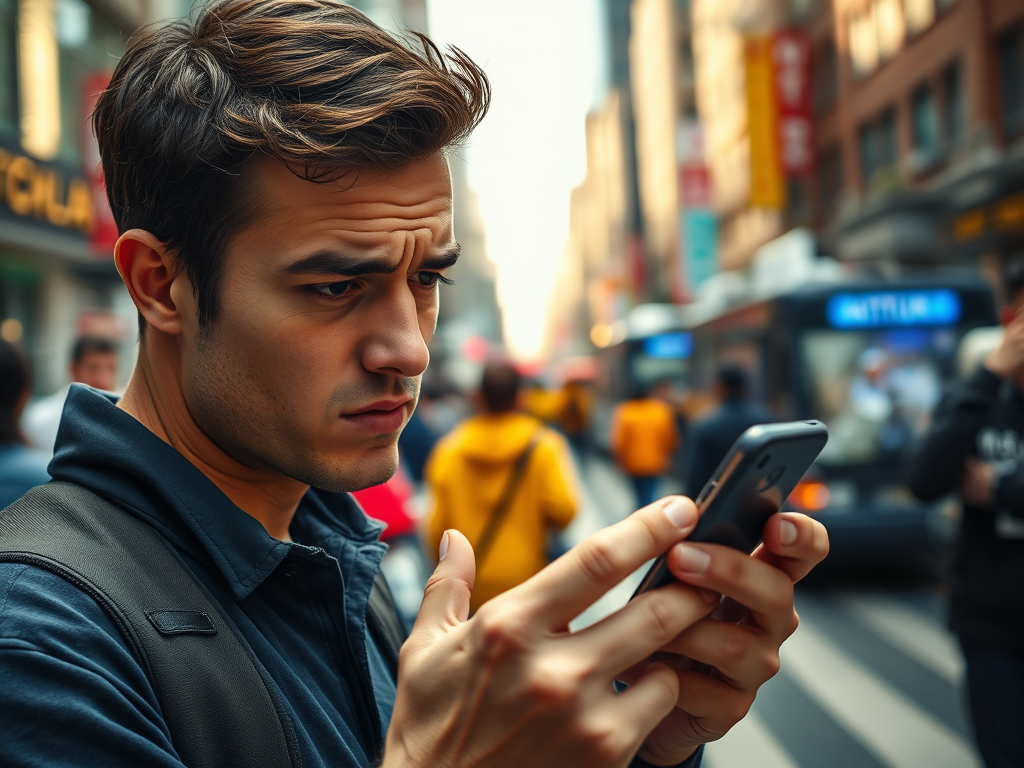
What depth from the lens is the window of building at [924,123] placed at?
2044 cm

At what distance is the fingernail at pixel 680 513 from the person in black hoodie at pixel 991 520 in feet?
9.23

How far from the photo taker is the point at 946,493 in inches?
140

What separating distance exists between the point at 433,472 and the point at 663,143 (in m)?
51.6

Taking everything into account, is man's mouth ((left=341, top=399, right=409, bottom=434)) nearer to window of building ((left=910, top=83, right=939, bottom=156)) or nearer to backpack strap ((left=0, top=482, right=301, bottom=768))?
backpack strap ((left=0, top=482, right=301, bottom=768))

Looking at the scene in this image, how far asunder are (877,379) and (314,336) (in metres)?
8.49

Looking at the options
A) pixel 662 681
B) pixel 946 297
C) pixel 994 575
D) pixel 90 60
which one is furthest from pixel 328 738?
pixel 90 60

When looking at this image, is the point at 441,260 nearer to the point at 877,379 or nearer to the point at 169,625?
the point at 169,625

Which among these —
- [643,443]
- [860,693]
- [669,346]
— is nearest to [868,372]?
[643,443]

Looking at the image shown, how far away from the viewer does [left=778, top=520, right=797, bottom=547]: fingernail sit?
98cm

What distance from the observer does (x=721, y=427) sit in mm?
6965

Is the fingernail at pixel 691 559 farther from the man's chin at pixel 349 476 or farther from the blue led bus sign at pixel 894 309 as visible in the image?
the blue led bus sign at pixel 894 309

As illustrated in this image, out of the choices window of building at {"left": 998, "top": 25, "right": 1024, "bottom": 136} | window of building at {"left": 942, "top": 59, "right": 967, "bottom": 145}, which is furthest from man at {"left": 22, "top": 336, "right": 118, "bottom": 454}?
window of building at {"left": 942, "top": 59, "right": 967, "bottom": 145}

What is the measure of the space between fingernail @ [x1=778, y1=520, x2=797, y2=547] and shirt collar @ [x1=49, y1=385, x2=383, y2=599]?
667 millimetres

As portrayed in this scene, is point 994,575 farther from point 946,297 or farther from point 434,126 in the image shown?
point 946,297
